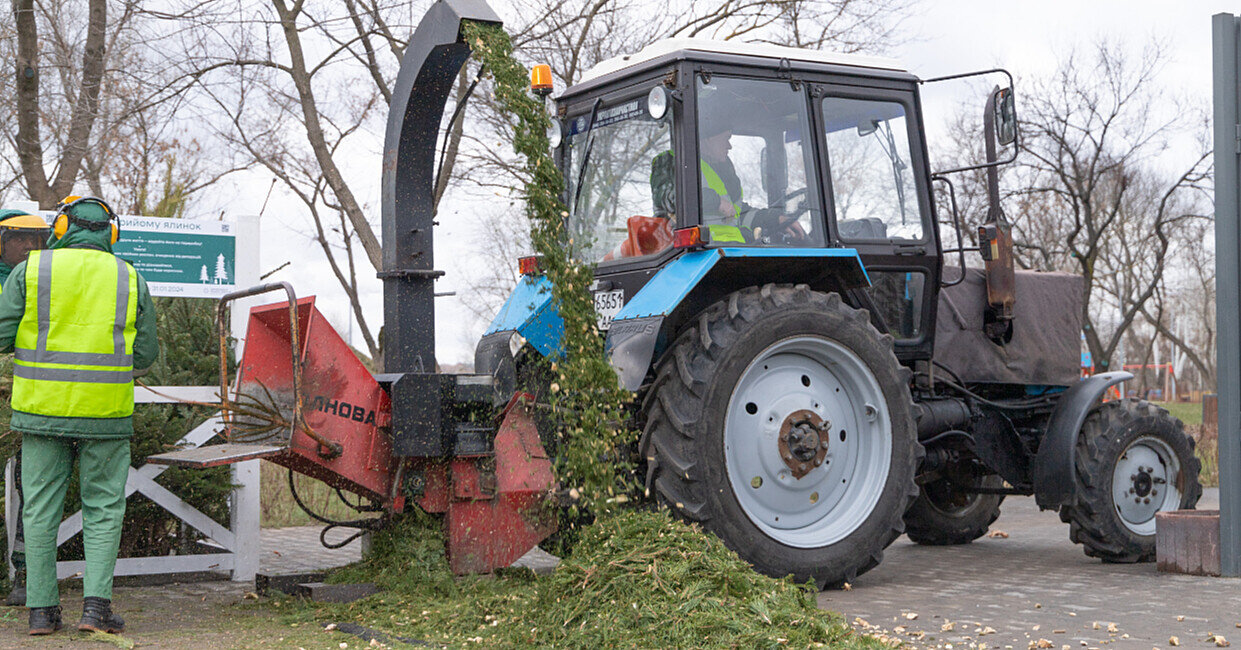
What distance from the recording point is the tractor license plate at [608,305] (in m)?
6.64

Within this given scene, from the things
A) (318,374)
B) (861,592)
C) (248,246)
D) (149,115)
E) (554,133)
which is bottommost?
(861,592)

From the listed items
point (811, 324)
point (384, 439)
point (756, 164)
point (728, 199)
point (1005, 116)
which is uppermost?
point (1005, 116)

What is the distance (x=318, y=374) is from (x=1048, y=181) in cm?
2167

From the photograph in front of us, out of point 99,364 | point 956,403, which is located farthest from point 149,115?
point 956,403

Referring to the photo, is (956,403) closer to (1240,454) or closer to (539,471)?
(1240,454)

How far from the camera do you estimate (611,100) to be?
22.8 feet

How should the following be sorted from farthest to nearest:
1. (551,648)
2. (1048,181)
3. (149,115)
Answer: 1. (1048,181)
2. (149,115)
3. (551,648)

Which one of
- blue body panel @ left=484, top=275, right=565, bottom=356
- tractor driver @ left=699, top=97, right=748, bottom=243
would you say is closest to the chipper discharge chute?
blue body panel @ left=484, top=275, right=565, bottom=356

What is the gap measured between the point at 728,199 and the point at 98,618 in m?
3.64

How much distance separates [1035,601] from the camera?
592cm

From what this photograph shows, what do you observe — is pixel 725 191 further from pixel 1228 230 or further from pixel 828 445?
pixel 1228 230

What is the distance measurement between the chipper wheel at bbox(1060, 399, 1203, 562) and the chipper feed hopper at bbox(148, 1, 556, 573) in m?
3.43

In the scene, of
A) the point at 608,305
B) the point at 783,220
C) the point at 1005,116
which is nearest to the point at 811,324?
the point at 783,220

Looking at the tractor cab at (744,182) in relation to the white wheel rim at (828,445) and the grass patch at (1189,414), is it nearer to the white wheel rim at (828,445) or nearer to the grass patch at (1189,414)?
the white wheel rim at (828,445)
